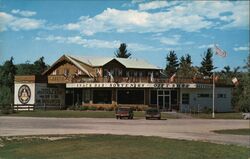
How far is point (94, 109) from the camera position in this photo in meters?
65.4

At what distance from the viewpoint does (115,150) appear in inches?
698

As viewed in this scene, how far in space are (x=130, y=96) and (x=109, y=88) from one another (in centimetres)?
305

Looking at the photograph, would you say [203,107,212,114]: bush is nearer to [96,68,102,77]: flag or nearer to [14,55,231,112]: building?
[14,55,231,112]: building

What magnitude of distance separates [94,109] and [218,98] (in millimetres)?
18136

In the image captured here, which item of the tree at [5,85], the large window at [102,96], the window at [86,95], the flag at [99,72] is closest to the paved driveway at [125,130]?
the tree at [5,85]

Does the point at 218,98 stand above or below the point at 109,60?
below

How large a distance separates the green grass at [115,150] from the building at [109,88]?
4209 cm

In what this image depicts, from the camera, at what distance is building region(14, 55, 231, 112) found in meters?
64.7

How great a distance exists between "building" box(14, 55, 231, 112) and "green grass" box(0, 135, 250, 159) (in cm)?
4209

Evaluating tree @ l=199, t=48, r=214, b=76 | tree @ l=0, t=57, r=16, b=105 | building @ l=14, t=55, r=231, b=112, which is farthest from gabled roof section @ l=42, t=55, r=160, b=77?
tree @ l=199, t=48, r=214, b=76

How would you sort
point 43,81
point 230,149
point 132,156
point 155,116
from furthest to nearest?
1. point 43,81
2. point 155,116
3. point 230,149
4. point 132,156

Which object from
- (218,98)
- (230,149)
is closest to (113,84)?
(218,98)

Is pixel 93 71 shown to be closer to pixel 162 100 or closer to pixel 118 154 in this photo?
pixel 162 100

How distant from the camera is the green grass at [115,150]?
16.5 m
